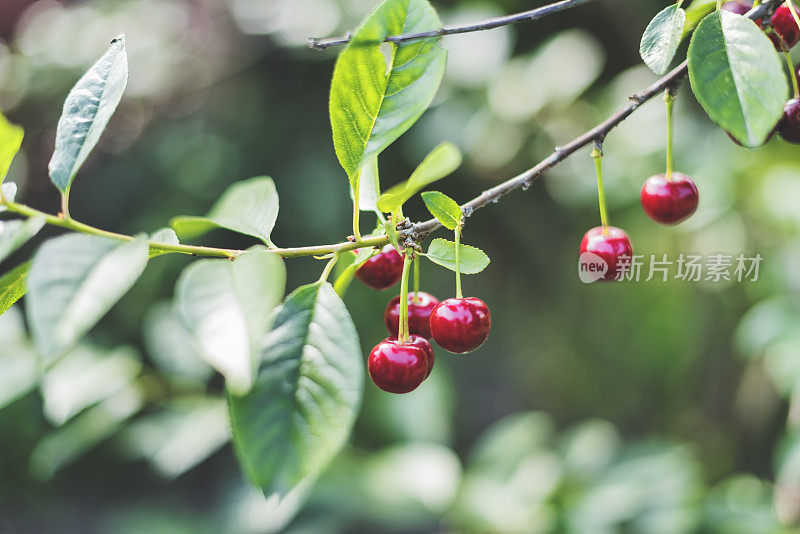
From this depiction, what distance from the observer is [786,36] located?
712 mm

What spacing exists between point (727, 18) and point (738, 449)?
203 centimetres

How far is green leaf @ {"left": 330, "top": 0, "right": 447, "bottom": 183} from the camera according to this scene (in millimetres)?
597

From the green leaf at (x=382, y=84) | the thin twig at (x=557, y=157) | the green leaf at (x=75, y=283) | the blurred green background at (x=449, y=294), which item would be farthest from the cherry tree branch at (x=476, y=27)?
the blurred green background at (x=449, y=294)

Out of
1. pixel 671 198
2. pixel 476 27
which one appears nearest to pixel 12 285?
pixel 476 27

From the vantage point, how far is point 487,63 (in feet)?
5.49

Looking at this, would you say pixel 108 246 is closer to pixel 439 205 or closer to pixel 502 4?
pixel 439 205

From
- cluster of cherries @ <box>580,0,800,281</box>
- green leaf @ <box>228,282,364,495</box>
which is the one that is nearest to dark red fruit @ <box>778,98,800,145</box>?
cluster of cherries @ <box>580,0,800,281</box>

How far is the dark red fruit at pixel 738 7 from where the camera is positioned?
728 mm

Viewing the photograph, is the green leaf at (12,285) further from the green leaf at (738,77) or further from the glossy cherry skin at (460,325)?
the green leaf at (738,77)

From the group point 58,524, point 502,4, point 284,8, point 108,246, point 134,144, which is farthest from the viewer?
point 58,524

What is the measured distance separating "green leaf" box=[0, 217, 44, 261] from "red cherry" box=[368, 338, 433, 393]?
0.31 m

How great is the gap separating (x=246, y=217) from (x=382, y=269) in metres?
0.18

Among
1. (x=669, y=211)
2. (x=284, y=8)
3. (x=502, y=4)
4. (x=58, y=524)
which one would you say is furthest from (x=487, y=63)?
(x=58, y=524)

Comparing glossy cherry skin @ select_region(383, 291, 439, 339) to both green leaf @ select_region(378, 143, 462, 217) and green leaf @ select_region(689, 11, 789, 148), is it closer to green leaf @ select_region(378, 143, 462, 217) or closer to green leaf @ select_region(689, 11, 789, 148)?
green leaf @ select_region(378, 143, 462, 217)
